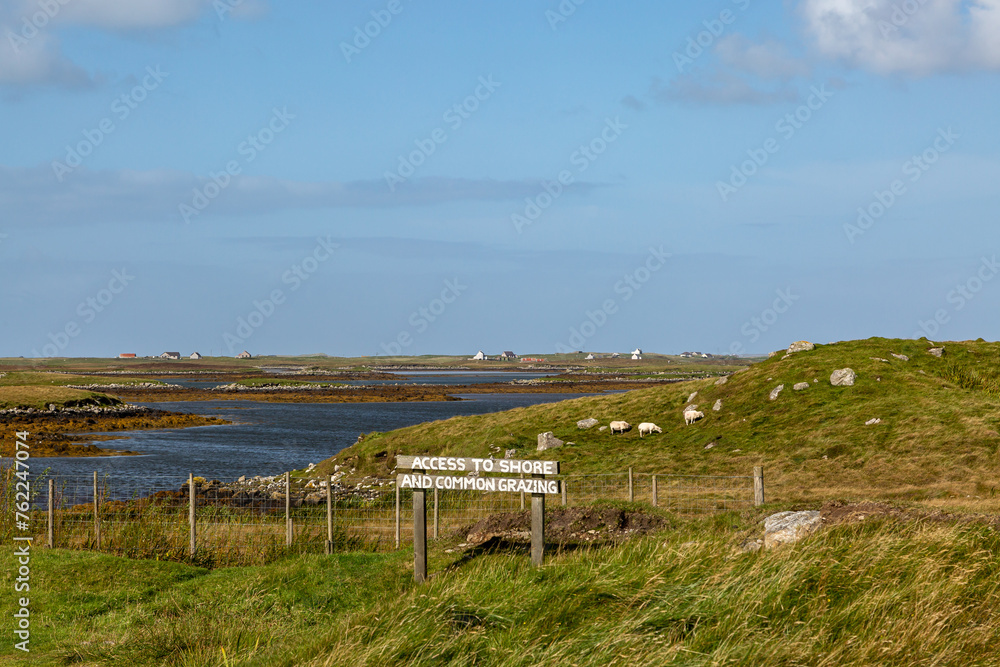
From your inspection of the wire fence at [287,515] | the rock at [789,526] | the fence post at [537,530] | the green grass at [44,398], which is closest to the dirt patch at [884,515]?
the rock at [789,526]

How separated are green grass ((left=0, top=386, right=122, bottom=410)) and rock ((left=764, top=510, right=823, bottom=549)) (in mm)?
97107

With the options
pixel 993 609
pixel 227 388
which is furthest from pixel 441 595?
pixel 227 388

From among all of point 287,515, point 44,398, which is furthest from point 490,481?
point 44,398

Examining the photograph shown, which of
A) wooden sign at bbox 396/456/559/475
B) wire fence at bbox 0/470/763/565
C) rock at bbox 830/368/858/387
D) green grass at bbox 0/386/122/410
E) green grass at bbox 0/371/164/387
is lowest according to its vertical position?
wire fence at bbox 0/470/763/565

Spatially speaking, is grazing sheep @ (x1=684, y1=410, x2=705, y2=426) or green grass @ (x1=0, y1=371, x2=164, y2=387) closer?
grazing sheep @ (x1=684, y1=410, x2=705, y2=426)

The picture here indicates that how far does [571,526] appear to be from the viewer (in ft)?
63.2

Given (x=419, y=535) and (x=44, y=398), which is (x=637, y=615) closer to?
(x=419, y=535)

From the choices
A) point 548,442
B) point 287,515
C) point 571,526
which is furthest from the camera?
point 548,442

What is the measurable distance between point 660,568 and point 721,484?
2103 centimetres

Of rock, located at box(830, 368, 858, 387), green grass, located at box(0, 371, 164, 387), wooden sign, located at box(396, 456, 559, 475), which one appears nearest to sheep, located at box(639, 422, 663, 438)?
rock, located at box(830, 368, 858, 387)

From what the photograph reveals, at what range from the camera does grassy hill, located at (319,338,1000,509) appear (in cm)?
3014

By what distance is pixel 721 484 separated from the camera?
104 ft

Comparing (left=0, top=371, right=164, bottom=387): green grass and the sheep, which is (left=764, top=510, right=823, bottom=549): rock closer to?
the sheep

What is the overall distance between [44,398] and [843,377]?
290 ft
